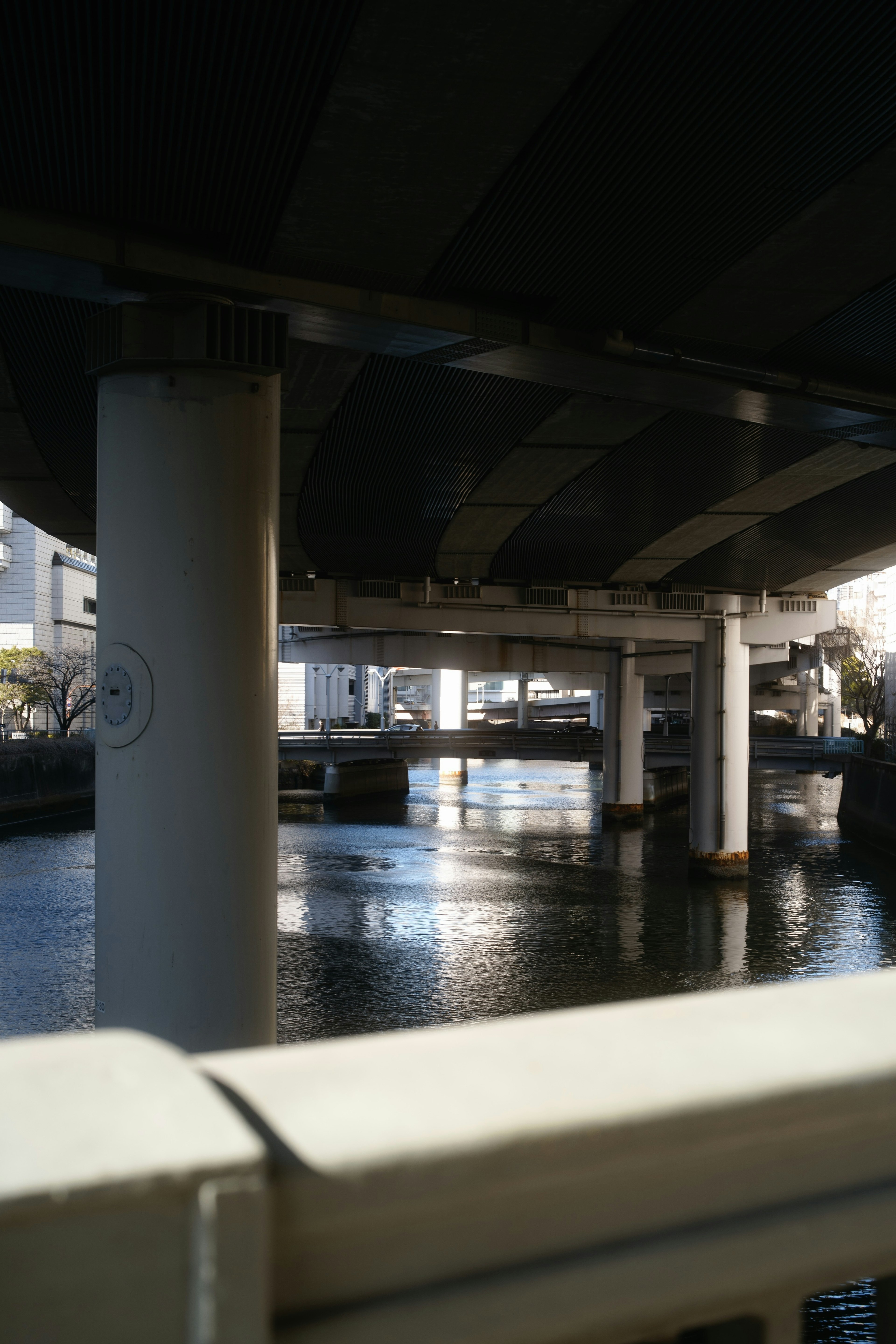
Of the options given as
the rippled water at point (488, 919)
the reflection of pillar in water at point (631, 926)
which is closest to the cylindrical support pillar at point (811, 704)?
the rippled water at point (488, 919)

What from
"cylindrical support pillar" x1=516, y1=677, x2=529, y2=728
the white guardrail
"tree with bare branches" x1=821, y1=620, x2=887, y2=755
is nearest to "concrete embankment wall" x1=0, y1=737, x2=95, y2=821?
the white guardrail

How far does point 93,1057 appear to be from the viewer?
1.25 meters

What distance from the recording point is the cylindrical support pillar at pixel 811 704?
7400 centimetres

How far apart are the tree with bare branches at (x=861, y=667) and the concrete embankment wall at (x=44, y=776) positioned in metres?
37.9

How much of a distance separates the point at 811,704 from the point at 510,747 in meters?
31.0

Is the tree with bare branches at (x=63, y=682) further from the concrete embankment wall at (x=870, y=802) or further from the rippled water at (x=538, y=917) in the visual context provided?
the concrete embankment wall at (x=870, y=802)

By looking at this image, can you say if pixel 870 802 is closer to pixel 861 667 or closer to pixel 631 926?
pixel 631 926

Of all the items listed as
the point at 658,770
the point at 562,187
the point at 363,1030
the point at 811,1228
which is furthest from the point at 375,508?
the point at 658,770

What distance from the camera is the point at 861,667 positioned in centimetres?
6919

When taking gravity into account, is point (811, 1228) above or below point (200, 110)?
below

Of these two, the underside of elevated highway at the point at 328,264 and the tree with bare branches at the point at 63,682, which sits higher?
the underside of elevated highway at the point at 328,264

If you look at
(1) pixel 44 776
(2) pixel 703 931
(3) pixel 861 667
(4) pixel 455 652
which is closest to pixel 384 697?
(3) pixel 861 667

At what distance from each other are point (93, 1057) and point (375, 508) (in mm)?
17929

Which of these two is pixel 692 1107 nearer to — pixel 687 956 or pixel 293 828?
pixel 687 956
